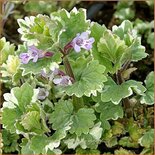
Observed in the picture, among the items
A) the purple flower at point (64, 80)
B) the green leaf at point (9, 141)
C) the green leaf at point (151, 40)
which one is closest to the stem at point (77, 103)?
the purple flower at point (64, 80)

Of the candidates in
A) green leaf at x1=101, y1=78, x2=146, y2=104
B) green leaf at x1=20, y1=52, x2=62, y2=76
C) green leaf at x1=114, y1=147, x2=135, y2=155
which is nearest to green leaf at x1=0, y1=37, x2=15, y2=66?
green leaf at x1=20, y1=52, x2=62, y2=76

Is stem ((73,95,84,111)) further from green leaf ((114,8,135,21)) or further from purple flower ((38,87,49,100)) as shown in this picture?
green leaf ((114,8,135,21))

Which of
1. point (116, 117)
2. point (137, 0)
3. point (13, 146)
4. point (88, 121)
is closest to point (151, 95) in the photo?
point (116, 117)

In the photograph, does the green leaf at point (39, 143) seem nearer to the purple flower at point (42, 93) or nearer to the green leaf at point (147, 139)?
the purple flower at point (42, 93)

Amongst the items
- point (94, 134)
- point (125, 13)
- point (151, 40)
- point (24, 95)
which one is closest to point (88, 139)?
point (94, 134)

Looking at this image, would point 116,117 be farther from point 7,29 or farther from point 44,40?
point 7,29

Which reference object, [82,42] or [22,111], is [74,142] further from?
[82,42]
